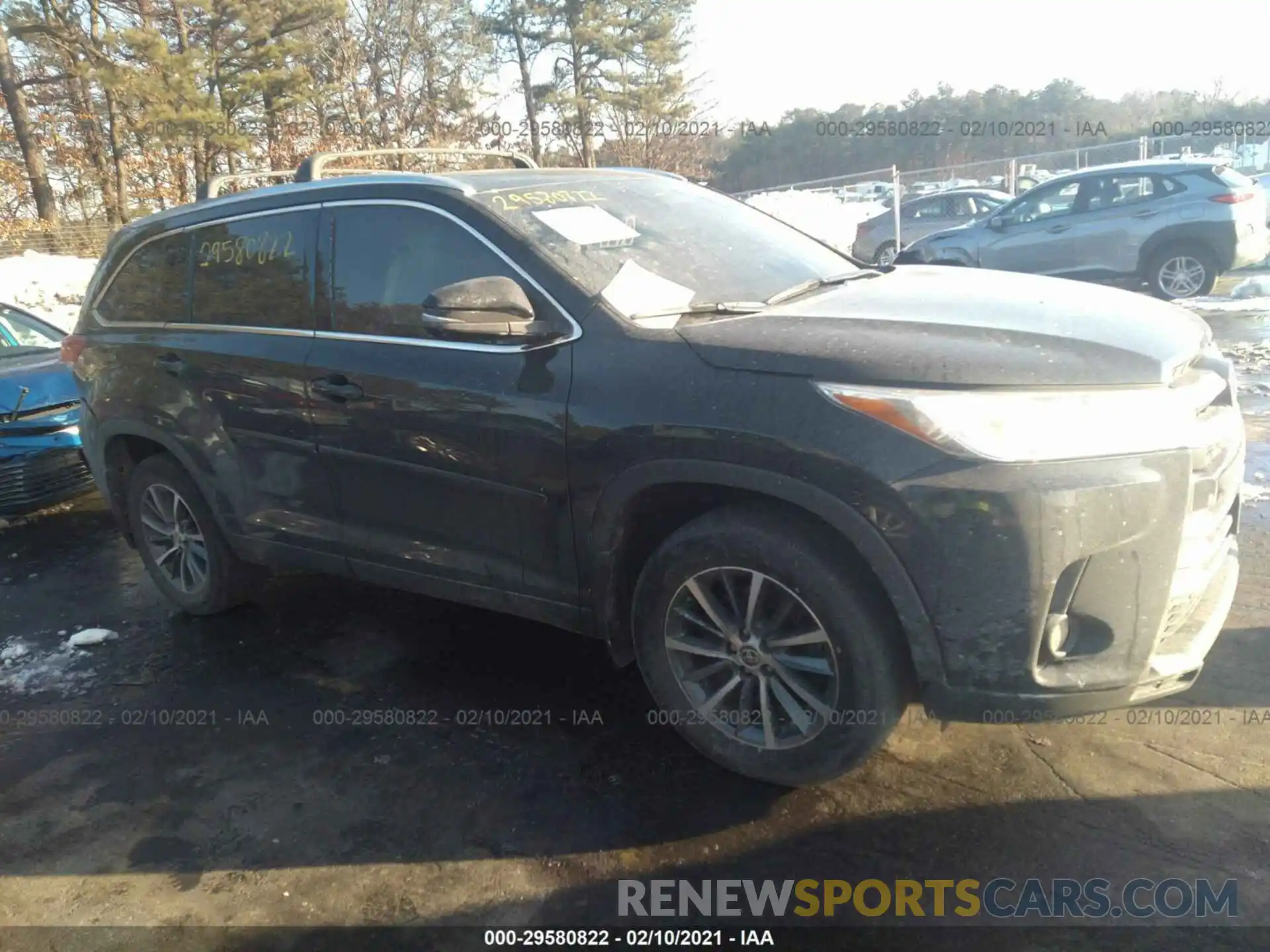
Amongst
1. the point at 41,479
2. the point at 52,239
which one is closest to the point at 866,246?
the point at 41,479

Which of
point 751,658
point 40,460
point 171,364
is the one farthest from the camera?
point 40,460

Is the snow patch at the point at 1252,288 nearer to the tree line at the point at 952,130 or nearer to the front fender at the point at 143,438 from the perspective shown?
the front fender at the point at 143,438

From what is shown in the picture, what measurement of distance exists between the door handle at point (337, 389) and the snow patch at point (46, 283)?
13.9 meters

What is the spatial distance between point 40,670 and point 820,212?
976 inches

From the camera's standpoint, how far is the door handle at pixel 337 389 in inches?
141

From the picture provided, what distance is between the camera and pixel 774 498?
2.81 m

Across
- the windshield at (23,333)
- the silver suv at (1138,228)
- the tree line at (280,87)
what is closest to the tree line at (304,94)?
the tree line at (280,87)

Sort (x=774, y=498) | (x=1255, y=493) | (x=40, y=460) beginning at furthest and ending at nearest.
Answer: (x=40, y=460), (x=1255, y=493), (x=774, y=498)

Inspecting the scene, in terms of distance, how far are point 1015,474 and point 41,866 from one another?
3.09m

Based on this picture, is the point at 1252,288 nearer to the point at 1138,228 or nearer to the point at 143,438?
the point at 1138,228

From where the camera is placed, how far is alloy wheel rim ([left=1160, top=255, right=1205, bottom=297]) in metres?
11.3

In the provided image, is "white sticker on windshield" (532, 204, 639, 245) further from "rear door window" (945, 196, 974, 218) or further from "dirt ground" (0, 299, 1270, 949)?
"rear door window" (945, 196, 974, 218)

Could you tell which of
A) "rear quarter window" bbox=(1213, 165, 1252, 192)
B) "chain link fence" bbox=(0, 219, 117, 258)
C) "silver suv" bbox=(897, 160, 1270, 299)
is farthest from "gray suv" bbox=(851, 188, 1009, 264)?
"chain link fence" bbox=(0, 219, 117, 258)

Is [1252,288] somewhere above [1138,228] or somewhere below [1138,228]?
below
